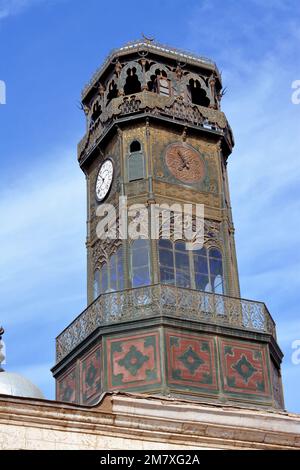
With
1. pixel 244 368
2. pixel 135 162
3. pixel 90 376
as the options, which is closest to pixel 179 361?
pixel 244 368

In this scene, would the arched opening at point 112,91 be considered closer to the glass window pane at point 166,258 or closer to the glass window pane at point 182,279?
the glass window pane at point 166,258

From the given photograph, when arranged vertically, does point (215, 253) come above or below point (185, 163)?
below

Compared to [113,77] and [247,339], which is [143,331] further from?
[113,77]

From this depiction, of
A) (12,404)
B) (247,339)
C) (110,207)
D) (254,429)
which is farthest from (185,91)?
(12,404)

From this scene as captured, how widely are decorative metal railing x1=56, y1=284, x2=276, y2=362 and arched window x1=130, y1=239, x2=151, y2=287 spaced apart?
0.58 metres

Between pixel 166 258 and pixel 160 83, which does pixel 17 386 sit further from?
pixel 160 83

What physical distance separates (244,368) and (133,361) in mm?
2792

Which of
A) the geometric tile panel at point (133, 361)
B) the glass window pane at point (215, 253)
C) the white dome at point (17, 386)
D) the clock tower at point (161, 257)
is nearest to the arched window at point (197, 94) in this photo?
the clock tower at point (161, 257)

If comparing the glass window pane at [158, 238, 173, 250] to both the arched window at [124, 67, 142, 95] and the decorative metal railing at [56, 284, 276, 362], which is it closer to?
the decorative metal railing at [56, 284, 276, 362]

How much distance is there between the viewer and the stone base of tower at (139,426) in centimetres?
1933

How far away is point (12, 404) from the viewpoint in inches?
758

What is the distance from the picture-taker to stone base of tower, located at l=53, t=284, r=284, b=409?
23.4 m

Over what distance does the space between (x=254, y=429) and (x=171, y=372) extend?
2390mm

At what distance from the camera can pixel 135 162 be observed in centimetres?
2712
